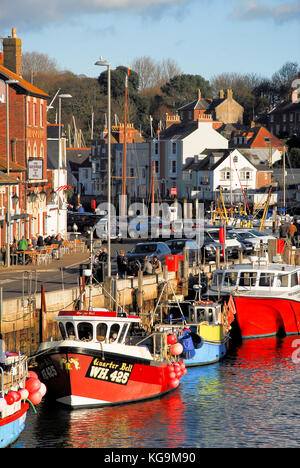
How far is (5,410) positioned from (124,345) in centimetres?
620

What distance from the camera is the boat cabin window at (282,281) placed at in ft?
133

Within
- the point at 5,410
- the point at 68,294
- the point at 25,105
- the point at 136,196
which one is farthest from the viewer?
the point at 136,196

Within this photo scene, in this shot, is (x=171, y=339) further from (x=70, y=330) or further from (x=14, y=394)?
(x=14, y=394)

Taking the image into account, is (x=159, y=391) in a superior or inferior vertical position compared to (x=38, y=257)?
inferior

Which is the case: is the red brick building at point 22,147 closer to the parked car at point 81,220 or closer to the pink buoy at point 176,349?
the parked car at point 81,220

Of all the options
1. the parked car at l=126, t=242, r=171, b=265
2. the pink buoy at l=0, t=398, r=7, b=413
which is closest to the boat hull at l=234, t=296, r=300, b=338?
the parked car at l=126, t=242, r=171, b=265

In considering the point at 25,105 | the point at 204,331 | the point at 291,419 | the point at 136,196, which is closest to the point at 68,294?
the point at 204,331

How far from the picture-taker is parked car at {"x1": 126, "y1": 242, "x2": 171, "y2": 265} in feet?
153

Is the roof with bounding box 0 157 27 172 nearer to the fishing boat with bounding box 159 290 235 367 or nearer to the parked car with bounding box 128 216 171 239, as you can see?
the parked car with bounding box 128 216 171 239

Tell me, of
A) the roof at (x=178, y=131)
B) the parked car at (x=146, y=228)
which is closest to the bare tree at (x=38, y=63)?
the roof at (x=178, y=131)

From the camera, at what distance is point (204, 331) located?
1359 inches

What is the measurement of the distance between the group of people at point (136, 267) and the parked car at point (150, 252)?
180 centimetres

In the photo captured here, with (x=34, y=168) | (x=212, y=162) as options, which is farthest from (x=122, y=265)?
(x=212, y=162)
